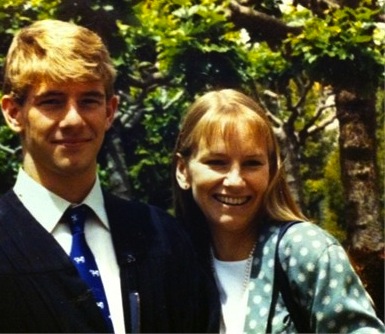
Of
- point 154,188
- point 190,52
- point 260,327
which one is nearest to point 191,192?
point 260,327

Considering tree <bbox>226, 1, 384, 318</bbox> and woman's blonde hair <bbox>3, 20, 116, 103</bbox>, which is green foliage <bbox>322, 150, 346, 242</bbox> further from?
woman's blonde hair <bbox>3, 20, 116, 103</bbox>

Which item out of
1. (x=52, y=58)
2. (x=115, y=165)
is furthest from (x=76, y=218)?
(x=115, y=165)

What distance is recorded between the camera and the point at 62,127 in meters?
0.57

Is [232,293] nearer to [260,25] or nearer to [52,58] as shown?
[52,58]

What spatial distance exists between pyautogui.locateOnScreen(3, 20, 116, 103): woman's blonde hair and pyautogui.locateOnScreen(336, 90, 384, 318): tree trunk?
68cm

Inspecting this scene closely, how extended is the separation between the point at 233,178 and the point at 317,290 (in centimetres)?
14

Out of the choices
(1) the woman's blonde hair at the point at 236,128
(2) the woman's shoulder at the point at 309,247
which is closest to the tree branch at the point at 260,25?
(1) the woman's blonde hair at the point at 236,128

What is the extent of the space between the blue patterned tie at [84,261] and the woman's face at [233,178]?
17 cm

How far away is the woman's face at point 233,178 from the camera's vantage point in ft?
2.25

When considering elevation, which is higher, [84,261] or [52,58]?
[52,58]

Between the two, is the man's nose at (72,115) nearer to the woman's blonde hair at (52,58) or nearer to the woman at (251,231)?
the woman's blonde hair at (52,58)

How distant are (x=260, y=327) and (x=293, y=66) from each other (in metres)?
0.69

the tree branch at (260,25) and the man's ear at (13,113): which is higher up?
the tree branch at (260,25)

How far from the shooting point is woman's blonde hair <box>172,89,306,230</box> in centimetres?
69
